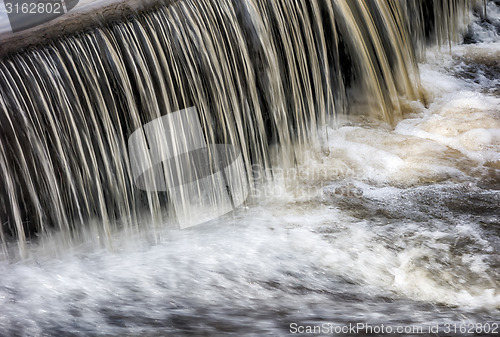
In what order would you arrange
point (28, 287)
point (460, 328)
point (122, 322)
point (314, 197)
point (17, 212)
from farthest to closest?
1. point (314, 197)
2. point (17, 212)
3. point (28, 287)
4. point (122, 322)
5. point (460, 328)

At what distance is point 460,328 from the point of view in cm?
288

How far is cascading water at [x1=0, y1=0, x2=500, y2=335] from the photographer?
321 centimetres

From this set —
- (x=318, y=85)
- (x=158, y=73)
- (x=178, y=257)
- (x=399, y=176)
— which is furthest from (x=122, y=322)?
(x=318, y=85)

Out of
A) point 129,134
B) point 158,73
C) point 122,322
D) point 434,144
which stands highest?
point 158,73

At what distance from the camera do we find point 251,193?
4.24 meters

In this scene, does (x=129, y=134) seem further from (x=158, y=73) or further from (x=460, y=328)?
(x=460, y=328)

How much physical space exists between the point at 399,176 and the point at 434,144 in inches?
20.1
